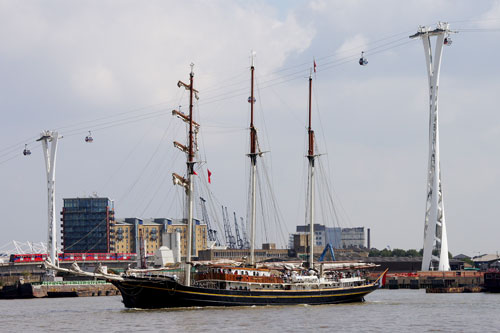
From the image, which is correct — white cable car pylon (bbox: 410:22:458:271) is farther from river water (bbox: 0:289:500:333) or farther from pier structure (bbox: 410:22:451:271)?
river water (bbox: 0:289:500:333)

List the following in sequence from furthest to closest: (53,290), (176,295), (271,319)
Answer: (53,290)
(176,295)
(271,319)

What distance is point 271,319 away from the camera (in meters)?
86.3

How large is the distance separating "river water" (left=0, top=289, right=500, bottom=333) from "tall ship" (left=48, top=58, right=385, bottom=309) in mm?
2068

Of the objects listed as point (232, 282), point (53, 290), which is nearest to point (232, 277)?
point (232, 282)

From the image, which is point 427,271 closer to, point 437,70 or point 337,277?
point 437,70

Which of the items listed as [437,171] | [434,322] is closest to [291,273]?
[434,322]

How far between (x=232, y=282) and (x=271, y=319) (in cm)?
1714

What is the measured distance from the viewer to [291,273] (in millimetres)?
112000

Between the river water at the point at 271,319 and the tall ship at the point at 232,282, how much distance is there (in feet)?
6.78

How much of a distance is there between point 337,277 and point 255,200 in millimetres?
15558

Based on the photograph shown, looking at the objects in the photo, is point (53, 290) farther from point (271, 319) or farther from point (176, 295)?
point (271, 319)

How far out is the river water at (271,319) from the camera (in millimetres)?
78188

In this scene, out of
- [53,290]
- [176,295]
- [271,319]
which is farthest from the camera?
[53,290]

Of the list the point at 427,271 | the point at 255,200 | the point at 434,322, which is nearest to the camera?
the point at 434,322
